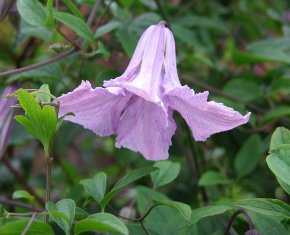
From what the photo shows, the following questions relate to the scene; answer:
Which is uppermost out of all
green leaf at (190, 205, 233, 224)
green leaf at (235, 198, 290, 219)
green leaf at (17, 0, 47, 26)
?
green leaf at (17, 0, 47, 26)

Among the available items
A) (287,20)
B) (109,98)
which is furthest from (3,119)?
(287,20)

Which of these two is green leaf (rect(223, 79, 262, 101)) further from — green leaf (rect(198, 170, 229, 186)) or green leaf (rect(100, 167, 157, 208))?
green leaf (rect(100, 167, 157, 208))

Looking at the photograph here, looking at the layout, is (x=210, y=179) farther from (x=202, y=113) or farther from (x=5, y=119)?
(x=5, y=119)

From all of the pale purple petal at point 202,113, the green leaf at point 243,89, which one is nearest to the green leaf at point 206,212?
the pale purple petal at point 202,113

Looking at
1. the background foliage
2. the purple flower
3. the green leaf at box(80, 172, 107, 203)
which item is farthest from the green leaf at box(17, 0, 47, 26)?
the green leaf at box(80, 172, 107, 203)

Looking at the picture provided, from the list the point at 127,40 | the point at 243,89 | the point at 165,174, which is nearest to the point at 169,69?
the point at 165,174

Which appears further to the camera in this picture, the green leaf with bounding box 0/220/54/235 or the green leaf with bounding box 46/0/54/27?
→ the green leaf with bounding box 46/0/54/27
